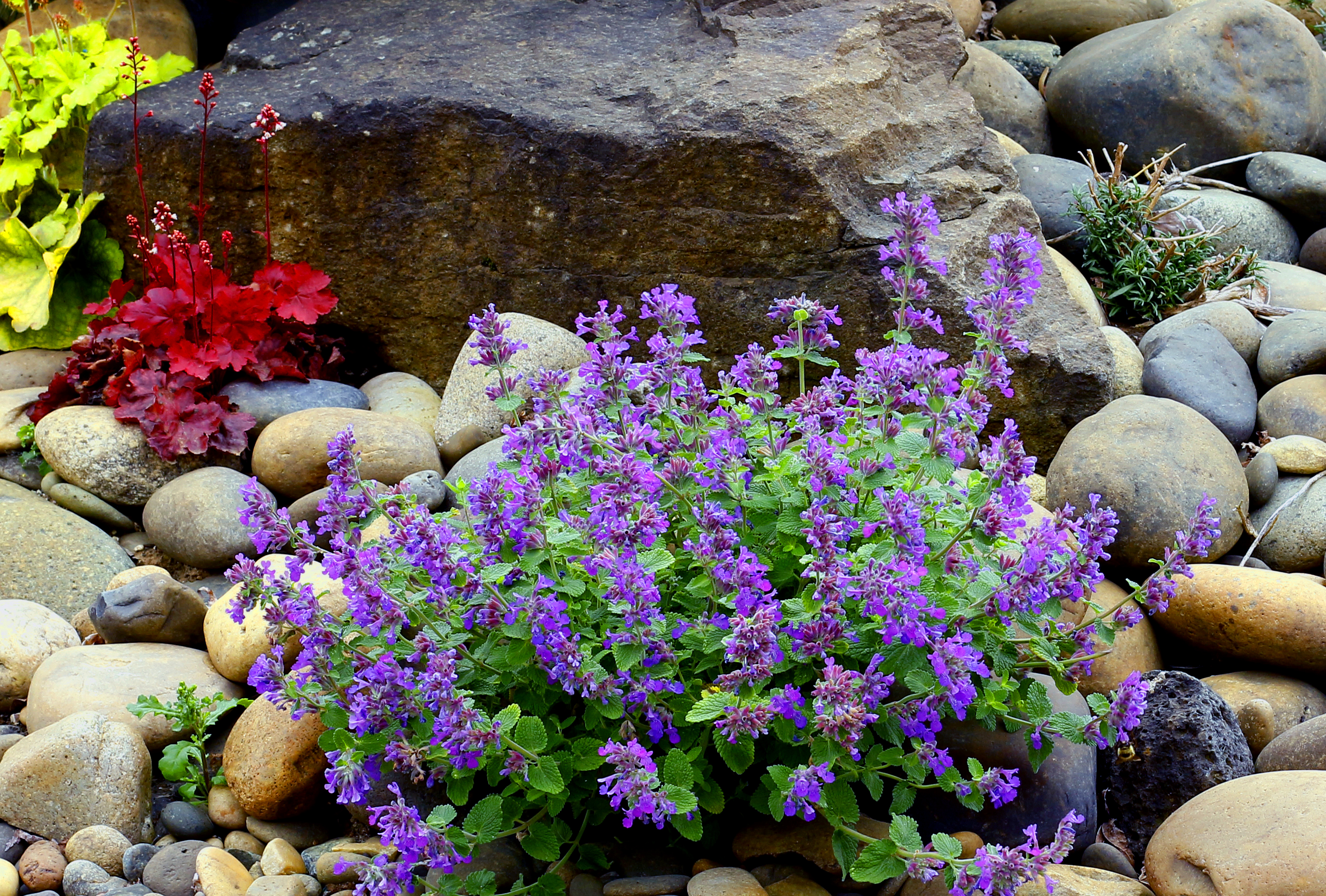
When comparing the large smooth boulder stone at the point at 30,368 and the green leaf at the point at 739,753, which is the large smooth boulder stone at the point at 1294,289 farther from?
the large smooth boulder stone at the point at 30,368

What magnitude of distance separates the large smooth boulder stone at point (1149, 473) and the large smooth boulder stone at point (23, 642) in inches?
126

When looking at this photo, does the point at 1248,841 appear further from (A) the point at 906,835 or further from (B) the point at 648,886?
(B) the point at 648,886

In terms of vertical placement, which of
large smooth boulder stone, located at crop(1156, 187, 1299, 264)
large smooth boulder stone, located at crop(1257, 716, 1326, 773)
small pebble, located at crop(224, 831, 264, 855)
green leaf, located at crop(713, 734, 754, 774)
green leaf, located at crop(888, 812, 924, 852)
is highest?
green leaf, located at crop(713, 734, 754, 774)

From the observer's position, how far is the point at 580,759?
7.31ft

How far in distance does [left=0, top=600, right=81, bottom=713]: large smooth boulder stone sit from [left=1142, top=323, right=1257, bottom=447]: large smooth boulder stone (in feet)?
13.1

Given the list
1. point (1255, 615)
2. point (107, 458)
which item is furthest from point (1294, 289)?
point (107, 458)

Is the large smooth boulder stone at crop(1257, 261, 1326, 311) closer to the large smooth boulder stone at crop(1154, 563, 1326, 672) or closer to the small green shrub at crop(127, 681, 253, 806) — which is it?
the large smooth boulder stone at crop(1154, 563, 1326, 672)

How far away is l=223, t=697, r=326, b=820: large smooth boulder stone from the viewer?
2.82 metres

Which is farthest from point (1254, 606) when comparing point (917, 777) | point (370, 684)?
point (370, 684)

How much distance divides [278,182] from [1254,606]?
3.99 m

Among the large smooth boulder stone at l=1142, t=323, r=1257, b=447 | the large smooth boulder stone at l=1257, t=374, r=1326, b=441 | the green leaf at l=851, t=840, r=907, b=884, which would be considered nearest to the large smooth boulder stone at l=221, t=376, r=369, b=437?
the green leaf at l=851, t=840, r=907, b=884

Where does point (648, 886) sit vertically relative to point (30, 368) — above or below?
above

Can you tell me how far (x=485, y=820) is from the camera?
215cm

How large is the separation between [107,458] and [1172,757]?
12.3ft
